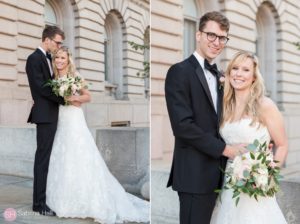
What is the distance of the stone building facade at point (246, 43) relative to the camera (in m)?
5.63

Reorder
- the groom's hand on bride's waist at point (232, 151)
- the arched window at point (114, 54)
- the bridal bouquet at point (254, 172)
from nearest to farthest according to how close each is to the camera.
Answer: the bridal bouquet at point (254, 172), the groom's hand on bride's waist at point (232, 151), the arched window at point (114, 54)

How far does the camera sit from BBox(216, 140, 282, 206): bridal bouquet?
7.82ft

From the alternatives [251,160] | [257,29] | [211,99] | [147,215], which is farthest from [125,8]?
[257,29]

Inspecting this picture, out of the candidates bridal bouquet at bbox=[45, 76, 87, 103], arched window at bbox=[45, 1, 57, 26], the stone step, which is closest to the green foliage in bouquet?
bridal bouquet at bbox=[45, 76, 87, 103]

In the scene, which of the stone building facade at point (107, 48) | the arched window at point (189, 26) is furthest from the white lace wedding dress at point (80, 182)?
the arched window at point (189, 26)

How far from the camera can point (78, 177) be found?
179 inches

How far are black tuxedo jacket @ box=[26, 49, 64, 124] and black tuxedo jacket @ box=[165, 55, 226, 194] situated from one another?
2.35 metres

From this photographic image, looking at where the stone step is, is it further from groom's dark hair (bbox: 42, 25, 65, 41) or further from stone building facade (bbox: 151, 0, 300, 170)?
groom's dark hair (bbox: 42, 25, 65, 41)

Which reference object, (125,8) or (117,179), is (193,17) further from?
(117,179)

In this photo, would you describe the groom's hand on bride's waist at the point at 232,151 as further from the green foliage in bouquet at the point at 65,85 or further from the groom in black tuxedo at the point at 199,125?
the green foliage in bouquet at the point at 65,85

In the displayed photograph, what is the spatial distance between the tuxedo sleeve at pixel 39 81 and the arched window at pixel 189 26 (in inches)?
171

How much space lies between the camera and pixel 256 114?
8.55 ft

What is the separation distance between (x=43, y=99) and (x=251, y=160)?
2.88m

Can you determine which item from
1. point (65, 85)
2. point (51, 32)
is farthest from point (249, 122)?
point (51, 32)
